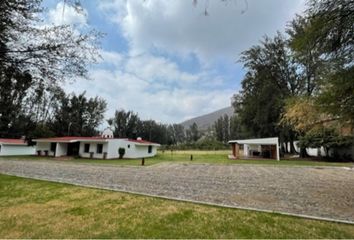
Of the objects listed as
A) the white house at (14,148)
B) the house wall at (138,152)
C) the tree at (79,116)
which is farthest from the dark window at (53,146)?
the tree at (79,116)

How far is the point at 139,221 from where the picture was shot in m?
5.13

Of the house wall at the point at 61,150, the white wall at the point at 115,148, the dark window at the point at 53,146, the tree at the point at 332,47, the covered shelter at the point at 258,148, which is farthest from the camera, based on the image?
the dark window at the point at 53,146

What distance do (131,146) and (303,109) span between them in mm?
24487

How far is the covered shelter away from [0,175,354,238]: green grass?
943 inches

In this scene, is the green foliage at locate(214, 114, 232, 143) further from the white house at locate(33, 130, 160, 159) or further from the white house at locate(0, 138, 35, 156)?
the white house at locate(0, 138, 35, 156)

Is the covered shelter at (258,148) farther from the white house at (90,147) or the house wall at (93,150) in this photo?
the house wall at (93,150)

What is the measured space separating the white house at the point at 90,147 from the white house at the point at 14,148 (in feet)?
14.0

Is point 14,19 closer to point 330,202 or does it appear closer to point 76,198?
point 76,198

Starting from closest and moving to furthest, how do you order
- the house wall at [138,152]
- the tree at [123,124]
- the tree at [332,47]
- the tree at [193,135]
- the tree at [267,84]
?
1. the tree at [332,47]
2. the tree at [267,84]
3. the house wall at [138,152]
4. the tree at [123,124]
5. the tree at [193,135]

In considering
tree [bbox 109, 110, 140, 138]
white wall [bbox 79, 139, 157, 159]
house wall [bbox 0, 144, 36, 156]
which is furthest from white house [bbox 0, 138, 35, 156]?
tree [bbox 109, 110, 140, 138]

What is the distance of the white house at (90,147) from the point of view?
2780 centimetres

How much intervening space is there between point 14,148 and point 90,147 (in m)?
13.4

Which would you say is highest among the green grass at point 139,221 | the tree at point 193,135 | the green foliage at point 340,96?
the tree at point 193,135

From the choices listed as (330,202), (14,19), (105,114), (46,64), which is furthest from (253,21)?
(105,114)
